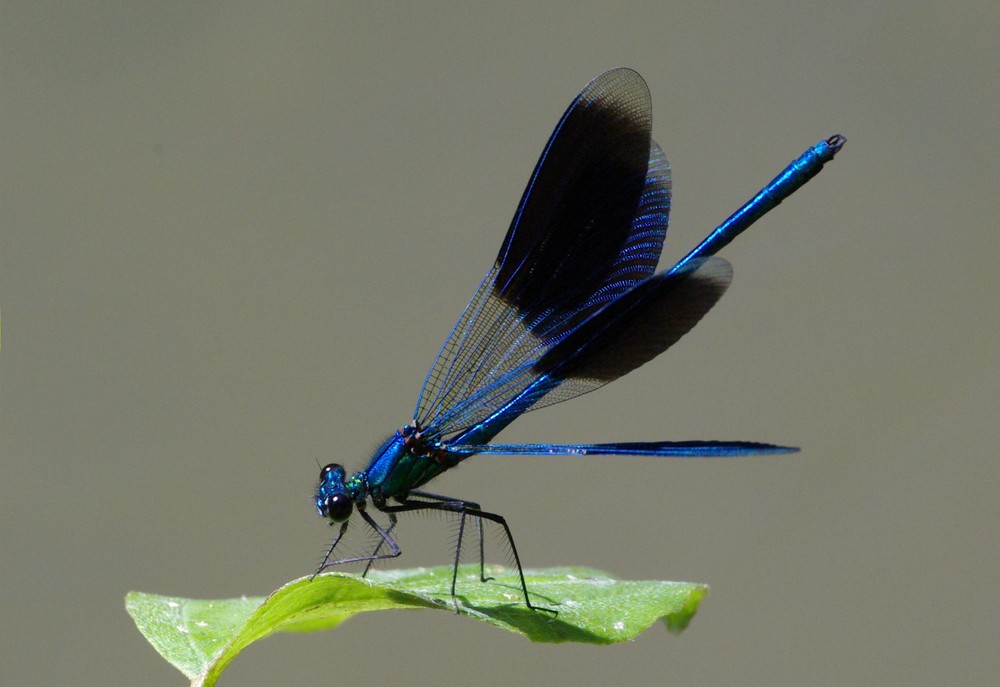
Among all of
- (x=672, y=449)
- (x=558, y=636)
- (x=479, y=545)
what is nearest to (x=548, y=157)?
(x=672, y=449)

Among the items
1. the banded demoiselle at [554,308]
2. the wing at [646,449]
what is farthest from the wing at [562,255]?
the wing at [646,449]

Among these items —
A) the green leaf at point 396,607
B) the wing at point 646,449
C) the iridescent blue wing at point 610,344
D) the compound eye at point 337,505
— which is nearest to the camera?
the green leaf at point 396,607

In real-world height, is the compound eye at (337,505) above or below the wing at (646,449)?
below

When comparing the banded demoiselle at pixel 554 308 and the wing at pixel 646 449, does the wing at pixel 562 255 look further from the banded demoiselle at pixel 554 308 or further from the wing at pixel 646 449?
the wing at pixel 646 449

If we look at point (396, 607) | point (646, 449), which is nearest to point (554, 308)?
point (646, 449)

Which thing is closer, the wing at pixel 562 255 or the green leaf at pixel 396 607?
the green leaf at pixel 396 607

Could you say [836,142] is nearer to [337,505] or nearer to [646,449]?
[646,449]
